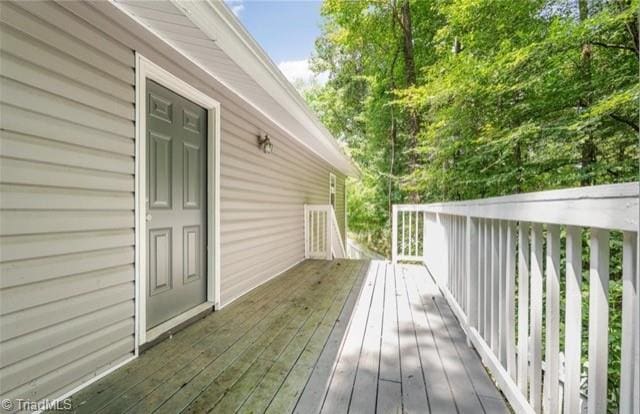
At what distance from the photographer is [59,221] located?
1.60 metres

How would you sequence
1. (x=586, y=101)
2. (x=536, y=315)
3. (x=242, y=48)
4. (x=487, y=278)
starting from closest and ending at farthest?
(x=536, y=315)
(x=487, y=278)
(x=242, y=48)
(x=586, y=101)

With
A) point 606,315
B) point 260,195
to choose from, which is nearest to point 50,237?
point 606,315

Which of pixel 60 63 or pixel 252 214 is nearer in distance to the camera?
pixel 60 63

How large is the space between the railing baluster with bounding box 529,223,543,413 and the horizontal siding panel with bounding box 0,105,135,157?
91.7 inches

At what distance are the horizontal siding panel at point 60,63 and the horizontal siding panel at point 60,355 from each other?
1446 mm

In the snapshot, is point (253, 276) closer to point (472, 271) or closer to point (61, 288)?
point (61, 288)

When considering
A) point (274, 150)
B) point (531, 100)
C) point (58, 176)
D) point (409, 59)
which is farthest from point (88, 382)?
point (409, 59)

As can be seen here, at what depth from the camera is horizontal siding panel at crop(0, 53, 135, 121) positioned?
4.59ft

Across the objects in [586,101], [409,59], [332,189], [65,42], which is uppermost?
[409,59]

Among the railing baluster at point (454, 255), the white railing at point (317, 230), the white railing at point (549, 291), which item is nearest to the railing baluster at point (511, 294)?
the white railing at point (549, 291)

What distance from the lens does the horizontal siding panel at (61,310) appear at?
1.41m

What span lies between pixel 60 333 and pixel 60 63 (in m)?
1.42

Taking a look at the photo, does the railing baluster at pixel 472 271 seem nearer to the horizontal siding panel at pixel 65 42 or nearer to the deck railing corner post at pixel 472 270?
the deck railing corner post at pixel 472 270

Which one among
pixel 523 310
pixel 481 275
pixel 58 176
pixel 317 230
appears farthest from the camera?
pixel 317 230
